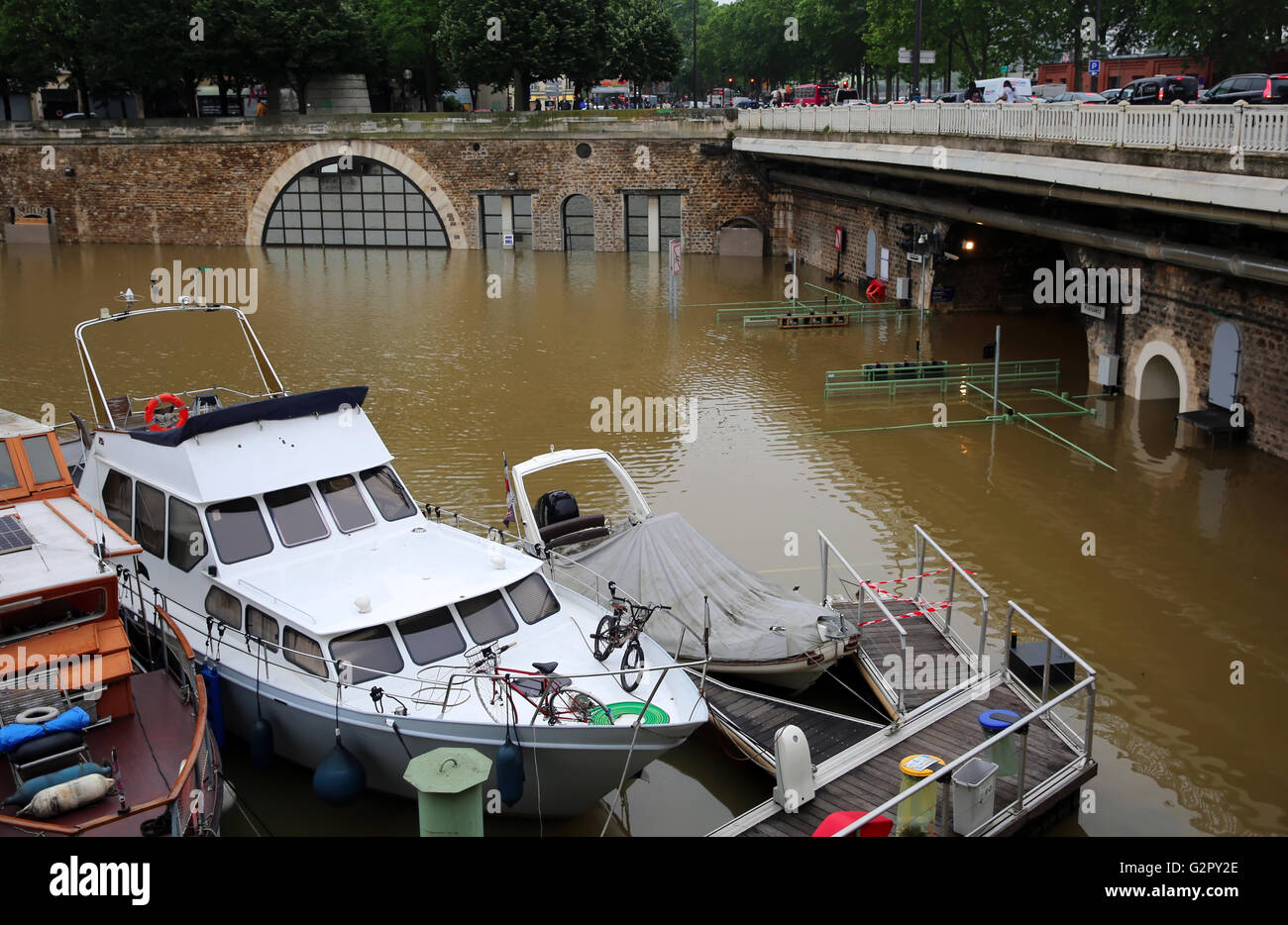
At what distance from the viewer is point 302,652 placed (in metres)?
10.4

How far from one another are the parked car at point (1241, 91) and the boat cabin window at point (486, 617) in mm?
17467

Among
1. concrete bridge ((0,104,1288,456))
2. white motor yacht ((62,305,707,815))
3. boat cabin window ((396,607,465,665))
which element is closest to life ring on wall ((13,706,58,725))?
white motor yacht ((62,305,707,815))

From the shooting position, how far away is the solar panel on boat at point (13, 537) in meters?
10.3

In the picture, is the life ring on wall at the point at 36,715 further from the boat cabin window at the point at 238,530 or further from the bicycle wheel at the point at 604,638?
the bicycle wheel at the point at 604,638

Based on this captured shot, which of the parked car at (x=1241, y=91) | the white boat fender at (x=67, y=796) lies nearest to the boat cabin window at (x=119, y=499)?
the white boat fender at (x=67, y=796)

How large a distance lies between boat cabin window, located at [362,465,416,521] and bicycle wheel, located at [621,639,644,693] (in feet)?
10.6

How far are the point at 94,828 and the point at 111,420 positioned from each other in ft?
20.8

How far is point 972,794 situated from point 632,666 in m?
3.03

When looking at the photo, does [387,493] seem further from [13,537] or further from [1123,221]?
[1123,221]

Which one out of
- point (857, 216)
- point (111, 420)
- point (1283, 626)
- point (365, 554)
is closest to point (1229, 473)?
point (1283, 626)

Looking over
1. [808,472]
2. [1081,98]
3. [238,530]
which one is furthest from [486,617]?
[1081,98]

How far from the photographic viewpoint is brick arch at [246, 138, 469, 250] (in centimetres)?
4378

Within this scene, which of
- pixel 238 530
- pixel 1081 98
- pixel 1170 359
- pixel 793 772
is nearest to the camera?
pixel 793 772

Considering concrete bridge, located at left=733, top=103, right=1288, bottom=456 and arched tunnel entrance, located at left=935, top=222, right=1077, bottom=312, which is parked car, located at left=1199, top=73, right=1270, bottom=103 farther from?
arched tunnel entrance, located at left=935, top=222, right=1077, bottom=312
